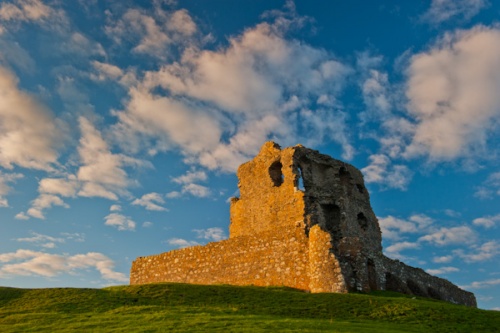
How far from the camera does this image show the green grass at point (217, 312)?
63.6 ft

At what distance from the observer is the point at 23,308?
2439 cm

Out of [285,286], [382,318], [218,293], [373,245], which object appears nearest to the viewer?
[382,318]

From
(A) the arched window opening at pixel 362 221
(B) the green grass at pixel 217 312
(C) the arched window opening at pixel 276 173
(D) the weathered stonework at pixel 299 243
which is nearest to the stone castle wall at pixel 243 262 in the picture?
(D) the weathered stonework at pixel 299 243

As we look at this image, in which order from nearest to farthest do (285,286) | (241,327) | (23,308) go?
1. (241,327)
2. (23,308)
3. (285,286)

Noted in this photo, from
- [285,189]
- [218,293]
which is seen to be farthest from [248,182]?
[218,293]

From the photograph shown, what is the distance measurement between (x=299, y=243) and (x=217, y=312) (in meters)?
10.5

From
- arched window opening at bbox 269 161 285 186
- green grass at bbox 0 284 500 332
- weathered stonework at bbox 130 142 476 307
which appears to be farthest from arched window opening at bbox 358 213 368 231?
green grass at bbox 0 284 500 332

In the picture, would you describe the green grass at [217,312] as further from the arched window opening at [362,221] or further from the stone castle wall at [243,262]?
the arched window opening at [362,221]

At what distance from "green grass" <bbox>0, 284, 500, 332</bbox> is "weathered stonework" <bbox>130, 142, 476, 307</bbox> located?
3178 mm

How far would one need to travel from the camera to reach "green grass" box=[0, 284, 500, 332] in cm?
1938

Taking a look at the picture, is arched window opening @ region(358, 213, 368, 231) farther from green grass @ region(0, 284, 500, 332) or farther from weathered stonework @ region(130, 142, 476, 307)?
green grass @ region(0, 284, 500, 332)

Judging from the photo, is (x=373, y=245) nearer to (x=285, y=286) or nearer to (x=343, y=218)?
(x=343, y=218)

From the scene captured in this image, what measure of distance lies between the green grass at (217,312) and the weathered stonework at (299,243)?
10.4 feet

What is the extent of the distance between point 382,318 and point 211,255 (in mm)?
16675
